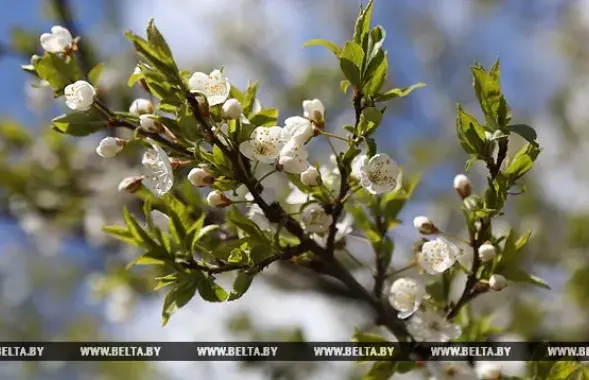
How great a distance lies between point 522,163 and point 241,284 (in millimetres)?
434

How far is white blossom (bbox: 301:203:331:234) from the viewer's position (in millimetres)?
938

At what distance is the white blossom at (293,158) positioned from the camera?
0.86m

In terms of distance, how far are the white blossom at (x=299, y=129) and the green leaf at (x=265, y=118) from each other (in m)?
0.04

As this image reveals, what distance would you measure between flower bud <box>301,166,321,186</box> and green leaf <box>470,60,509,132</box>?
10.0 inches

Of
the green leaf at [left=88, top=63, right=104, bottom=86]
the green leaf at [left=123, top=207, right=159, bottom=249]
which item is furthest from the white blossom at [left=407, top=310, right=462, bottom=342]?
the green leaf at [left=88, top=63, right=104, bottom=86]

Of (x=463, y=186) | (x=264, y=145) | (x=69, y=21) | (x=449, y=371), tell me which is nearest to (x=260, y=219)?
(x=264, y=145)

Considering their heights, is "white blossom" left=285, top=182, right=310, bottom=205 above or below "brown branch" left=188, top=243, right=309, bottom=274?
above

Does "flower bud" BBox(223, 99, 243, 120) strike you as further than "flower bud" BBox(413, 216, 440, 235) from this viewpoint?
No

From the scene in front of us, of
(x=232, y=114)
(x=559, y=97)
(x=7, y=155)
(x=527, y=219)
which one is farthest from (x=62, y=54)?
(x=559, y=97)

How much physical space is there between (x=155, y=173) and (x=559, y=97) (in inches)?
163

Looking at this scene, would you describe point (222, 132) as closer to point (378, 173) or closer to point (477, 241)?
point (378, 173)

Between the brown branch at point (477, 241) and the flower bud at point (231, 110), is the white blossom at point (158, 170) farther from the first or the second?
the brown branch at point (477, 241)

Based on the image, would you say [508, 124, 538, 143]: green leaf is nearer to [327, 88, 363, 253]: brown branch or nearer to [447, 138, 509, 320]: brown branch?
[447, 138, 509, 320]: brown branch

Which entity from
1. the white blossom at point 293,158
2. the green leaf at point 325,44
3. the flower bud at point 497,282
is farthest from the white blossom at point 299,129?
the flower bud at point 497,282
